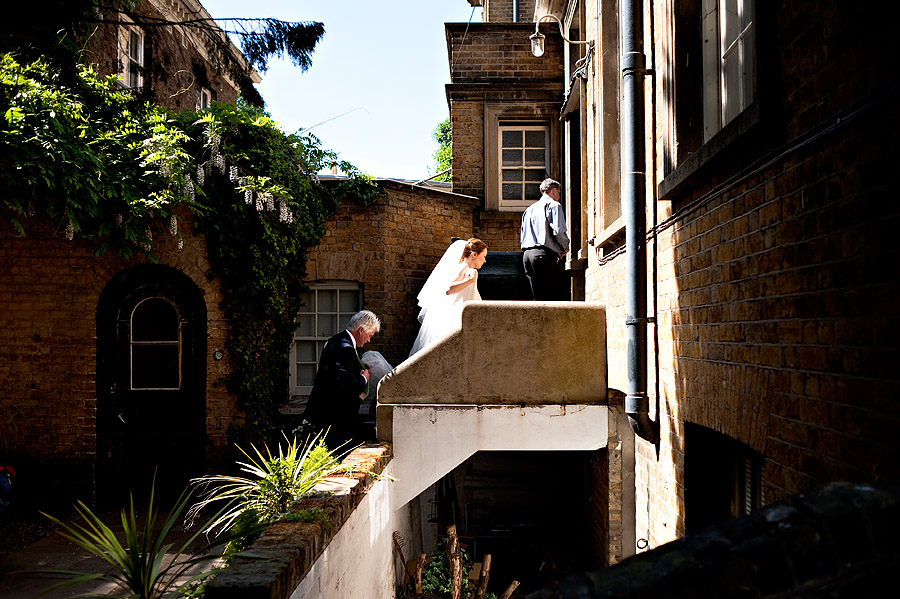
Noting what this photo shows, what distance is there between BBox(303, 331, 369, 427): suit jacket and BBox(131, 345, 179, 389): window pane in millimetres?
3655

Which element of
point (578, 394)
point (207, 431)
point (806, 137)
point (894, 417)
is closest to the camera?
point (894, 417)

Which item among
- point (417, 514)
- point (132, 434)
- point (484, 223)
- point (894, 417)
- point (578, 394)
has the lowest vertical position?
point (417, 514)

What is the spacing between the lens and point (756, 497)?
3600 millimetres

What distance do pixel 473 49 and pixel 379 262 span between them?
15.4 feet

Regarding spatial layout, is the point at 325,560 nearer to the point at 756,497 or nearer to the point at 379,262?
the point at 756,497

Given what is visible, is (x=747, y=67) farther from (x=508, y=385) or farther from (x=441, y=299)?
(x=441, y=299)

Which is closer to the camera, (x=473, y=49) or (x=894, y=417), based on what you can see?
(x=894, y=417)

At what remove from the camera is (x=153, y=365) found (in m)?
9.20

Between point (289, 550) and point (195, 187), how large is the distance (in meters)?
6.41

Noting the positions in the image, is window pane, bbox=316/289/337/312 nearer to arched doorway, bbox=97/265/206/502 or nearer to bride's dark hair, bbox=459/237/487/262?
arched doorway, bbox=97/265/206/502

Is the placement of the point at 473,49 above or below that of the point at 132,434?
above

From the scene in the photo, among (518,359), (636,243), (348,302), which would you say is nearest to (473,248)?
(518,359)

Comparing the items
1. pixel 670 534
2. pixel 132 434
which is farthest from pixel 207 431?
pixel 670 534

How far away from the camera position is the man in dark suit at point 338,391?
20.6 feet
